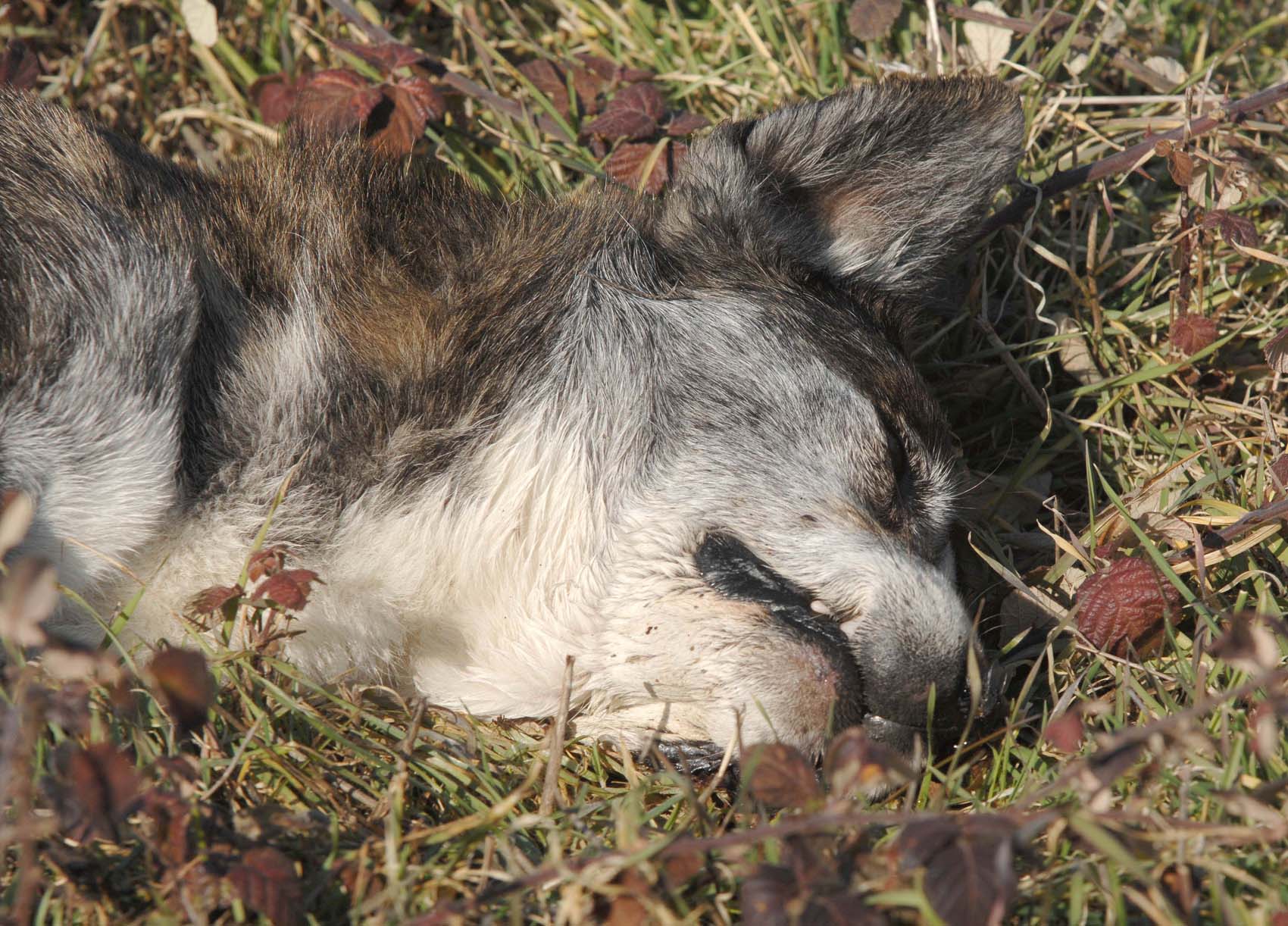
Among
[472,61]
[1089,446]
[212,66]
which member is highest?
[212,66]

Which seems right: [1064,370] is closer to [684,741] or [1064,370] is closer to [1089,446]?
[1089,446]

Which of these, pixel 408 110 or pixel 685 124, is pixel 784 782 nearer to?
pixel 685 124

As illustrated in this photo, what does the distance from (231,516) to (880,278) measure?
1916 mm

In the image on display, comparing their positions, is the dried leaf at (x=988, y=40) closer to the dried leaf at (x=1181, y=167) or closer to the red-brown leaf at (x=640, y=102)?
the dried leaf at (x=1181, y=167)

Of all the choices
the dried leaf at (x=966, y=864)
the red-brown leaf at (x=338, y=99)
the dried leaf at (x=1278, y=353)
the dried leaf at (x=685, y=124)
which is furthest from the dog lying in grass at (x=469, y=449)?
the dried leaf at (x=1278, y=353)

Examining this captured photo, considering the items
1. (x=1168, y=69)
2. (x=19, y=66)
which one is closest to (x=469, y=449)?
(x=19, y=66)

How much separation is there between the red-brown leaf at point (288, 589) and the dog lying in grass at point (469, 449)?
0.70 ft

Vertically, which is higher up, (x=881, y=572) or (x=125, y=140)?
(x=125, y=140)

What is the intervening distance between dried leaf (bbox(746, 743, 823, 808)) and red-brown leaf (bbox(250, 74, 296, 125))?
2.99 meters

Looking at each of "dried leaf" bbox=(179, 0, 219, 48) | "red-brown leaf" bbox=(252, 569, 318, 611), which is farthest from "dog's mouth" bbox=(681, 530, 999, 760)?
"dried leaf" bbox=(179, 0, 219, 48)

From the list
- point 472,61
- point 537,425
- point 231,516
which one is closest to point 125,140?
point 231,516

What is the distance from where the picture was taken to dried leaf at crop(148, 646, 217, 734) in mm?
1845

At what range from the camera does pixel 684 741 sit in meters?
2.70

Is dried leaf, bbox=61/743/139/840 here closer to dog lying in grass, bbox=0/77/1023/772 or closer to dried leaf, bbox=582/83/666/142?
dog lying in grass, bbox=0/77/1023/772
